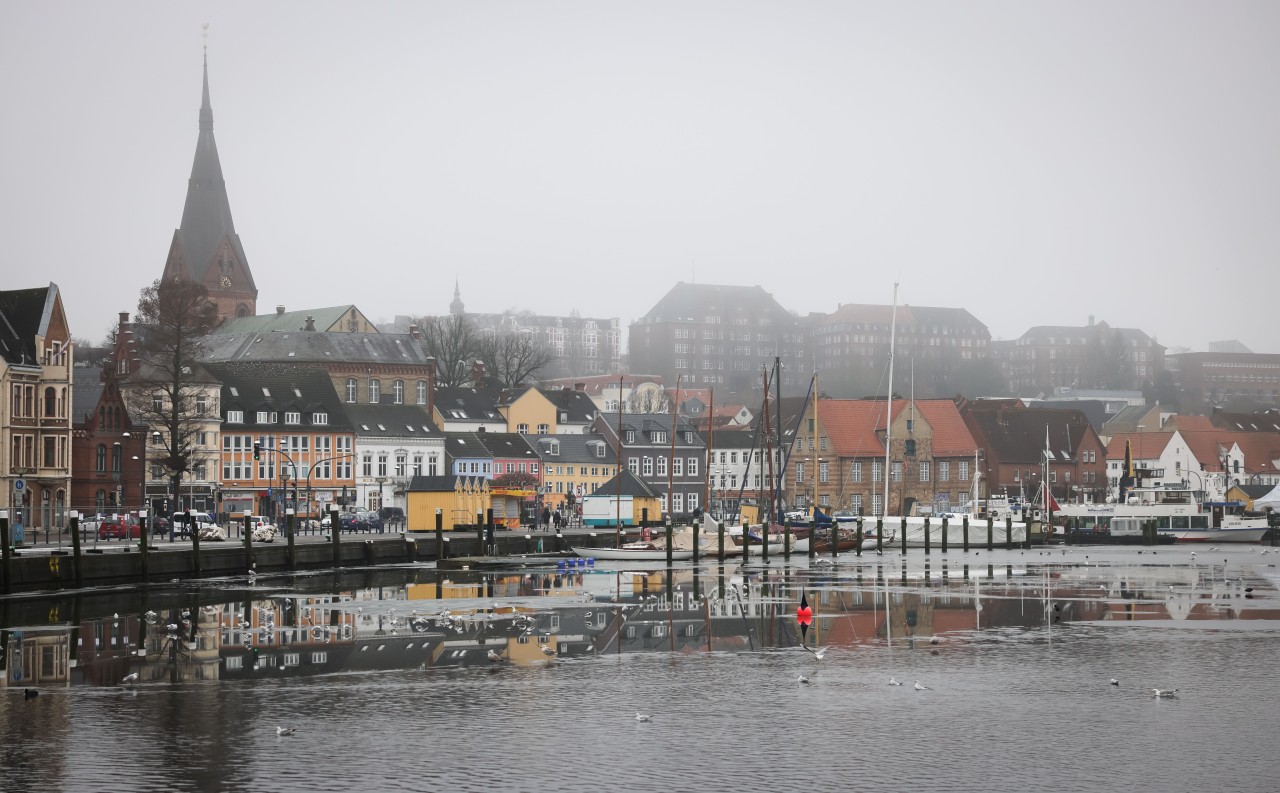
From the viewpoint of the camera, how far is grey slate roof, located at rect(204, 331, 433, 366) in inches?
5733

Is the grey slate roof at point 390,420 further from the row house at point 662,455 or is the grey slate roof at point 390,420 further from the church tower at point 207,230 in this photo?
the church tower at point 207,230

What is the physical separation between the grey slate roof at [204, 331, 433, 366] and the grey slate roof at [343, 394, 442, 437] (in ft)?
19.5

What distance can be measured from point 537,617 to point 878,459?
101786 millimetres

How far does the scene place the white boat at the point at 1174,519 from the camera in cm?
11600

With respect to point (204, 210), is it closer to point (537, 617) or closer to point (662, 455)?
point (662, 455)

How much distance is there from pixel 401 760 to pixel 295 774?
166 cm

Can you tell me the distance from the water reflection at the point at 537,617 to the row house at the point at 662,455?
259ft

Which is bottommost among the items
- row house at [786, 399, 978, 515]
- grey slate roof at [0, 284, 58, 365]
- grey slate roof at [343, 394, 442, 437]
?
row house at [786, 399, 978, 515]

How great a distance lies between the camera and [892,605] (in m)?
51.8

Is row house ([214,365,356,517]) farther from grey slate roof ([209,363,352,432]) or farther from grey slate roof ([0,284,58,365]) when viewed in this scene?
grey slate roof ([0,284,58,365])

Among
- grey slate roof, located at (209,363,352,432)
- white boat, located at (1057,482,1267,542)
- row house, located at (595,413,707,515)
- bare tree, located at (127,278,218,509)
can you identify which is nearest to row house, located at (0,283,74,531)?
bare tree, located at (127,278,218,509)

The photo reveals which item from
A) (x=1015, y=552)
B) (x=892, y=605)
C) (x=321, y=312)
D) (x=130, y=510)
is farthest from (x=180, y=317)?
(x=321, y=312)

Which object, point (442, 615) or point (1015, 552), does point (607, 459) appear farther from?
point (442, 615)

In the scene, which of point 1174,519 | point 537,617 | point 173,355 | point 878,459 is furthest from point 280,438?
point 537,617
